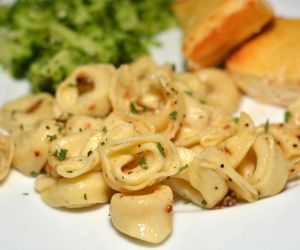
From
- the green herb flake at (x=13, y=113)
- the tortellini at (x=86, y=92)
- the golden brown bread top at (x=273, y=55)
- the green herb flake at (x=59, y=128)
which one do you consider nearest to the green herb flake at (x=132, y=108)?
the tortellini at (x=86, y=92)

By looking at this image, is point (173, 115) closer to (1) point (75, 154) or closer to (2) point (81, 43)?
(1) point (75, 154)

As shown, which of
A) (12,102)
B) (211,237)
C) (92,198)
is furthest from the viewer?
(12,102)

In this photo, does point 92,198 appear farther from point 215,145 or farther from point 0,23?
point 0,23

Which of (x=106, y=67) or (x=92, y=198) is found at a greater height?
(x=106, y=67)

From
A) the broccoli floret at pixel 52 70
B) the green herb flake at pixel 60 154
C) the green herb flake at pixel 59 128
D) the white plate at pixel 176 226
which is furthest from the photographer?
the broccoli floret at pixel 52 70

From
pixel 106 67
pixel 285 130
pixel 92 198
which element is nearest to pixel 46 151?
pixel 92 198

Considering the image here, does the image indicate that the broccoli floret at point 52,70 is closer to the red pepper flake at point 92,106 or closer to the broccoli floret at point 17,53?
the broccoli floret at point 17,53
